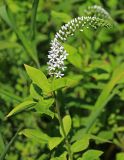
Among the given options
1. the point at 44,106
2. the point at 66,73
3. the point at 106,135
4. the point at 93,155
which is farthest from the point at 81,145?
the point at 66,73

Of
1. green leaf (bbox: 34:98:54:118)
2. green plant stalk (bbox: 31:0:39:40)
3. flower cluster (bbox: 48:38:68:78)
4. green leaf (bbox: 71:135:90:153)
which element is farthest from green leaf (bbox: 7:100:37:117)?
green plant stalk (bbox: 31:0:39:40)

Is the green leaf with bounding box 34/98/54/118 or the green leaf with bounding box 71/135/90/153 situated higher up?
the green leaf with bounding box 34/98/54/118

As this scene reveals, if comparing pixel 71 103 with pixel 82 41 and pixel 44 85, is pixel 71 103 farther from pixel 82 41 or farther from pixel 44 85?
pixel 44 85

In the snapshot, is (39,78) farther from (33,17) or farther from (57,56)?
(33,17)

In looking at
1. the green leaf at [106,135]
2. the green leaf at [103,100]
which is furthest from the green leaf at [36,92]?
the green leaf at [106,135]

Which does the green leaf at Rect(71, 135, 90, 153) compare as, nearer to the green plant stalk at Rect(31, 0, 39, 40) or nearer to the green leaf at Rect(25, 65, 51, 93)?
the green leaf at Rect(25, 65, 51, 93)

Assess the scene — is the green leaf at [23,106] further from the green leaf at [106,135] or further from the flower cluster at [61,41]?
the green leaf at [106,135]

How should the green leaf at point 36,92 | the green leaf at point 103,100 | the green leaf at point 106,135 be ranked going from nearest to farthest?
the green leaf at point 36,92 → the green leaf at point 103,100 → the green leaf at point 106,135

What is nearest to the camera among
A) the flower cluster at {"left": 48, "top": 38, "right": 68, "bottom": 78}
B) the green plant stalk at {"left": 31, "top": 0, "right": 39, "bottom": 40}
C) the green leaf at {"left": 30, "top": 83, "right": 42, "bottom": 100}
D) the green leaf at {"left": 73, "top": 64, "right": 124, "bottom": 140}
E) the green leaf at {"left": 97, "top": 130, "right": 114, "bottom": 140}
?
the flower cluster at {"left": 48, "top": 38, "right": 68, "bottom": 78}
